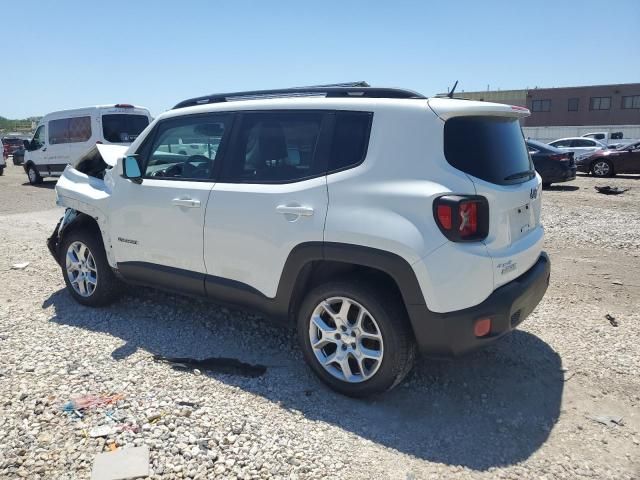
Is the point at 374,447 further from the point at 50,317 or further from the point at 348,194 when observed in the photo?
the point at 50,317

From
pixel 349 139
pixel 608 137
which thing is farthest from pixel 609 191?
pixel 608 137

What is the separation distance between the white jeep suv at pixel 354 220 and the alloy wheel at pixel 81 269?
897 millimetres

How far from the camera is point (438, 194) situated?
279cm

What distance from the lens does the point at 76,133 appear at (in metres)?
15.2

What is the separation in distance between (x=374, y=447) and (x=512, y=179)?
1.85m

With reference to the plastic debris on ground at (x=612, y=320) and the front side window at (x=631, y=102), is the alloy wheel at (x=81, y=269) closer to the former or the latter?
the plastic debris on ground at (x=612, y=320)

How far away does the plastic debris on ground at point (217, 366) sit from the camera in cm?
365

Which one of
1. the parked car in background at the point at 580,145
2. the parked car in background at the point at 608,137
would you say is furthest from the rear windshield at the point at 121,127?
the parked car in background at the point at 608,137

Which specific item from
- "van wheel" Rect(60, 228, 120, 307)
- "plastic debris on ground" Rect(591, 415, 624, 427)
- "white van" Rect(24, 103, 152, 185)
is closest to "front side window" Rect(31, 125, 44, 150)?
"white van" Rect(24, 103, 152, 185)

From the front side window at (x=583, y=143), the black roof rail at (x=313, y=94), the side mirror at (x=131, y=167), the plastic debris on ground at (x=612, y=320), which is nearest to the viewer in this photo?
the black roof rail at (x=313, y=94)

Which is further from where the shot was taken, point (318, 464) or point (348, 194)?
point (348, 194)

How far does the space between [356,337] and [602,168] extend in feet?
58.0

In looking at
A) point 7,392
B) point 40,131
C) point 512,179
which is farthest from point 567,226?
point 40,131

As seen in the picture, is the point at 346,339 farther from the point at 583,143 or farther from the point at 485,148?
the point at 583,143
